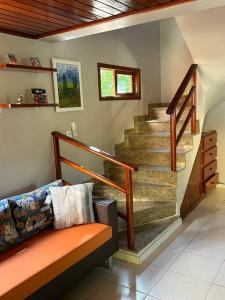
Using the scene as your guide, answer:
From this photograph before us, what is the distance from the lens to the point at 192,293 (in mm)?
2283

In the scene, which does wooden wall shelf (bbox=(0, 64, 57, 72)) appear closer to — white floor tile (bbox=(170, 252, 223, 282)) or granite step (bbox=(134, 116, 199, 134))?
granite step (bbox=(134, 116, 199, 134))

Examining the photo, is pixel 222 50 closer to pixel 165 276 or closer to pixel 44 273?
pixel 165 276

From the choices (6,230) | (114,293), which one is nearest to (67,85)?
(6,230)

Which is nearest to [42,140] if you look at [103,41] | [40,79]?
[40,79]

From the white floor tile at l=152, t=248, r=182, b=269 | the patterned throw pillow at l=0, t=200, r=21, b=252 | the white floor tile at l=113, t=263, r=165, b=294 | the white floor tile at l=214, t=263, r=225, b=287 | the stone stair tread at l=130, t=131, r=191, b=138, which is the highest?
the stone stair tread at l=130, t=131, r=191, b=138

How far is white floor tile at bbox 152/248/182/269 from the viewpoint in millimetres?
2729

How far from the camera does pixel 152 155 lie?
155 inches

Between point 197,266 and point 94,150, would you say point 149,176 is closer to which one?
point 94,150

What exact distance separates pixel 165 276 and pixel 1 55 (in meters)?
2.52

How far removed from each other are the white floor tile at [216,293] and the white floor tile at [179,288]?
0.04m

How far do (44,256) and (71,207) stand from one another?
0.58 m

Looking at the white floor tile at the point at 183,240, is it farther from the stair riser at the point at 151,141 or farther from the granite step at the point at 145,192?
the stair riser at the point at 151,141

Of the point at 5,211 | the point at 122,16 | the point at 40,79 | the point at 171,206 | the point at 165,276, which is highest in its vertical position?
the point at 122,16

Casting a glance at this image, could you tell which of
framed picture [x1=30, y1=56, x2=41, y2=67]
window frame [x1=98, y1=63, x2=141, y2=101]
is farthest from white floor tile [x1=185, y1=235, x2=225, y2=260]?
framed picture [x1=30, y1=56, x2=41, y2=67]
